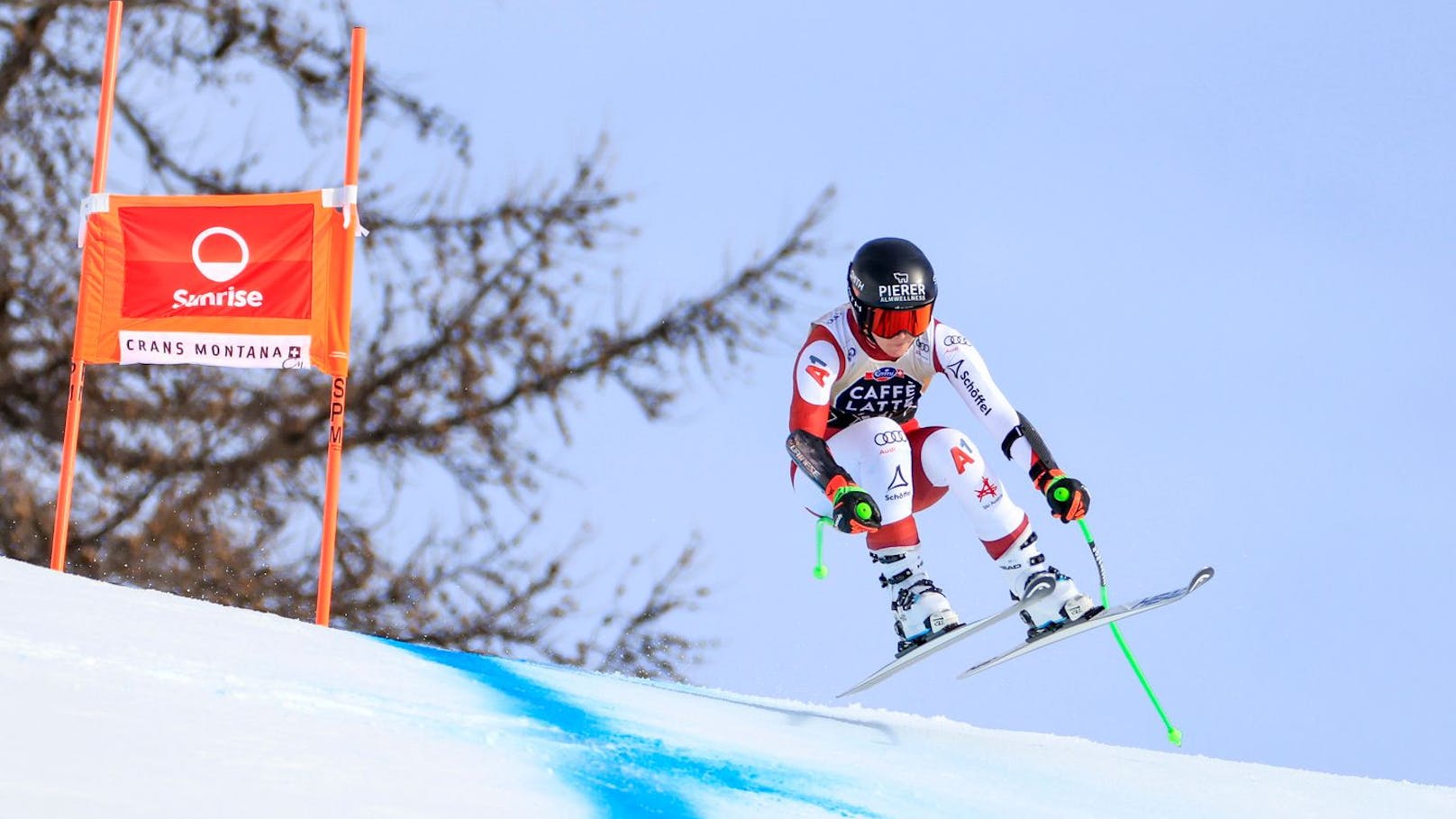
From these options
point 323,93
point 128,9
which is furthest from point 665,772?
point 128,9

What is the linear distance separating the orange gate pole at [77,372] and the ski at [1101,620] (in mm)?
4375

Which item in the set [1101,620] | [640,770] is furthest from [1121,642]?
[640,770]

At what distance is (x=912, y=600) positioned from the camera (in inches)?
264

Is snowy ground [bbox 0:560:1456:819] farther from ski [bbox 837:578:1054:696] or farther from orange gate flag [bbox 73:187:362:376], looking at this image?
orange gate flag [bbox 73:187:362:376]

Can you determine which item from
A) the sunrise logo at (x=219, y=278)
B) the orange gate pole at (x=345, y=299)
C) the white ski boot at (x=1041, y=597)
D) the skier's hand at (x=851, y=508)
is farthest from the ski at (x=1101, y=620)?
the sunrise logo at (x=219, y=278)

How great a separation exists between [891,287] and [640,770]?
8.67 ft

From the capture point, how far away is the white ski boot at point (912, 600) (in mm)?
6629

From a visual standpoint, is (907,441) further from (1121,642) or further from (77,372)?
(77,372)

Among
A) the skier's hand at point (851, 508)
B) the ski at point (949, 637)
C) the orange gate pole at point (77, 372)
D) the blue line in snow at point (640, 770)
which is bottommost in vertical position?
the blue line in snow at point (640, 770)

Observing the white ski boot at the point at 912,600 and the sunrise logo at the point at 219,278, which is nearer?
the white ski boot at the point at 912,600

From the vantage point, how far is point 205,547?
11500 millimetres

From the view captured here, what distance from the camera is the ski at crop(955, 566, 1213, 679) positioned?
6469 mm

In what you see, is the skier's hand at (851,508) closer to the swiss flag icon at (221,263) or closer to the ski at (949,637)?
the ski at (949,637)

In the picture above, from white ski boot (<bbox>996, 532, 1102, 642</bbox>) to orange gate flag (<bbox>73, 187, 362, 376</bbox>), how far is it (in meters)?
3.47
